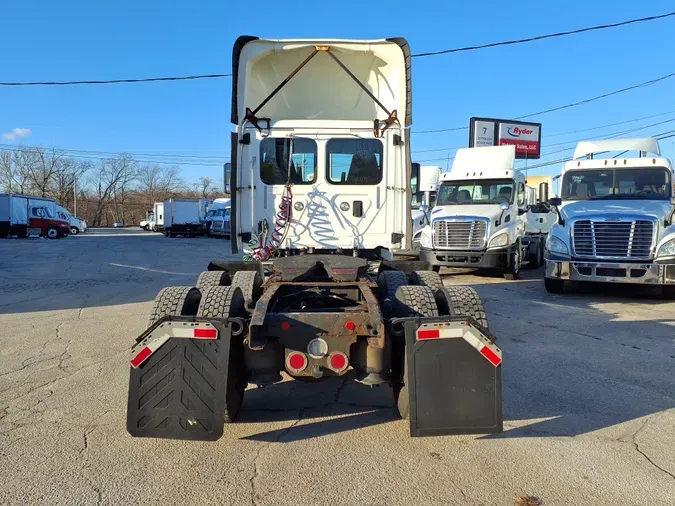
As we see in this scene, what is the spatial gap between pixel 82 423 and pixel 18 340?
3488mm

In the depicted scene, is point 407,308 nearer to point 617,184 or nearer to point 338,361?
point 338,361

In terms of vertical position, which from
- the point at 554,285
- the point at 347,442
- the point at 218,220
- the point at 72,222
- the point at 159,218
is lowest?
the point at 347,442

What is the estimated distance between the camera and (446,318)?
11.6 ft

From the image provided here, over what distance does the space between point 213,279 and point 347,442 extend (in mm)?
2675

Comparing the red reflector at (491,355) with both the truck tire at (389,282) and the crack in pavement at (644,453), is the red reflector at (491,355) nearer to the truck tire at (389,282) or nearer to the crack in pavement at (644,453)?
the crack in pavement at (644,453)

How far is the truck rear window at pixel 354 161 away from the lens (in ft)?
22.9

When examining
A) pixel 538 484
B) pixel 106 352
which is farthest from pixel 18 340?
pixel 538 484

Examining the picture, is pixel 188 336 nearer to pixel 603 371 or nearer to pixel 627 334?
pixel 603 371

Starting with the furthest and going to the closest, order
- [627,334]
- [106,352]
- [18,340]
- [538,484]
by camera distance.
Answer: [627,334] < [18,340] < [106,352] < [538,484]

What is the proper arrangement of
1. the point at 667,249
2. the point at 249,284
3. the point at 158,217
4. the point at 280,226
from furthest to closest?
the point at 158,217 < the point at 667,249 < the point at 280,226 < the point at 249,284

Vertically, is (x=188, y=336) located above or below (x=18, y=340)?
above

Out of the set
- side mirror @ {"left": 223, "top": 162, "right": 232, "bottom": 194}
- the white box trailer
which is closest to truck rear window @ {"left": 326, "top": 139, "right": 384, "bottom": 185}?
side mirror @ {"left": 223, "top": 162, "right": 232, "bottom": 194}

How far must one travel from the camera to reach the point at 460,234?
13.4 meters

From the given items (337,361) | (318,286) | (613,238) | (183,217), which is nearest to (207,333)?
(337,361)
